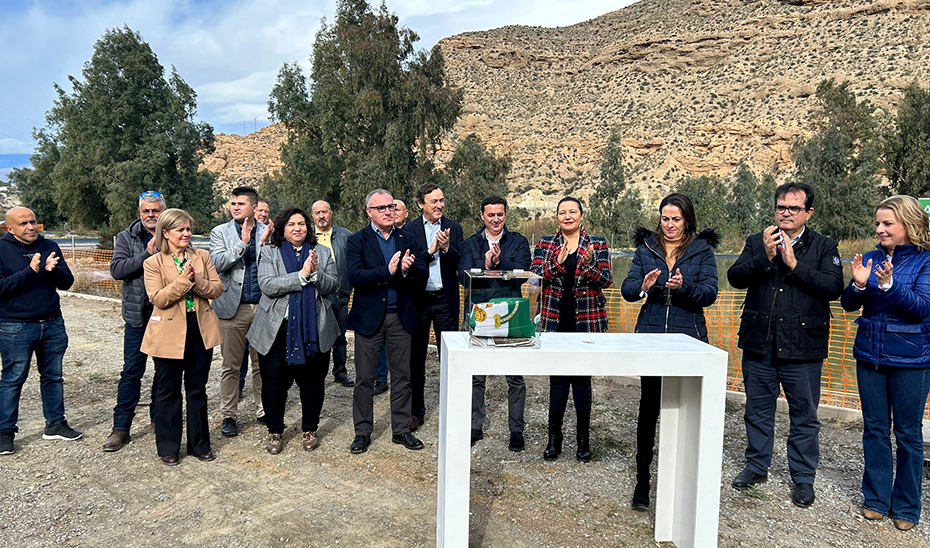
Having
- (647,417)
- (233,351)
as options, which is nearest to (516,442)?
(647,417)

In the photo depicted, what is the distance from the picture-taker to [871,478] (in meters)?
3.62

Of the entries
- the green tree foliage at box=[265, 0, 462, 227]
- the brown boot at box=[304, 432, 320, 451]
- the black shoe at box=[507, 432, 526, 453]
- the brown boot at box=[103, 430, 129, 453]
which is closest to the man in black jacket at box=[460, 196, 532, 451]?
the black shoe at box=[507, 432, 526, 453]

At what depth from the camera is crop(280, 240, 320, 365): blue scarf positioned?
4367 mm

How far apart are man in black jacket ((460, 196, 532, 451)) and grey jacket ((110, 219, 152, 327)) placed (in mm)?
2390

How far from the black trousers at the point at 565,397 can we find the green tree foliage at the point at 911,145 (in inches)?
1132

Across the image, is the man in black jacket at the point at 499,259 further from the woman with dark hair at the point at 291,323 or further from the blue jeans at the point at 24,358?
the blue jeans at the point at 24,358

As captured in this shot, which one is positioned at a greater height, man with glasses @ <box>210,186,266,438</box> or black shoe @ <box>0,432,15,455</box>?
man with glasses @ <box>210,186,266,438</box>

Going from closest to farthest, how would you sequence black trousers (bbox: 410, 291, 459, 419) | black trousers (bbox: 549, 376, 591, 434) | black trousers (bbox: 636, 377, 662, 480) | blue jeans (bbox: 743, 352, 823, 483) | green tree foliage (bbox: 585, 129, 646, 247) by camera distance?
1. black trousers (bbox: 636, 377, 662, 480)
2. blue jeans (bbox: 743, 352, 823, 483)
3. black trousers (bbox: 549, 376, 591, 434)
4. black trousers (bbox: 410, 291, 459, 419)
5. green tree foliage (bbox: 585, 129, 646, 247)

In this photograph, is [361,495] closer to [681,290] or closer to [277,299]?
[277,299]

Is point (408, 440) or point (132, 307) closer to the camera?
point (132, 307)

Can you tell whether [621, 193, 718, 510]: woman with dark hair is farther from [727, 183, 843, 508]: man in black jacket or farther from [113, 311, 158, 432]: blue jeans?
[113, 311, 158, 432]: blue jeans

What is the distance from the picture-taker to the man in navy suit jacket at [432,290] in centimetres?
498

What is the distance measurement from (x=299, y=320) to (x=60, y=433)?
211 centimetres

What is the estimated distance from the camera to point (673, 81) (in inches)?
2562
